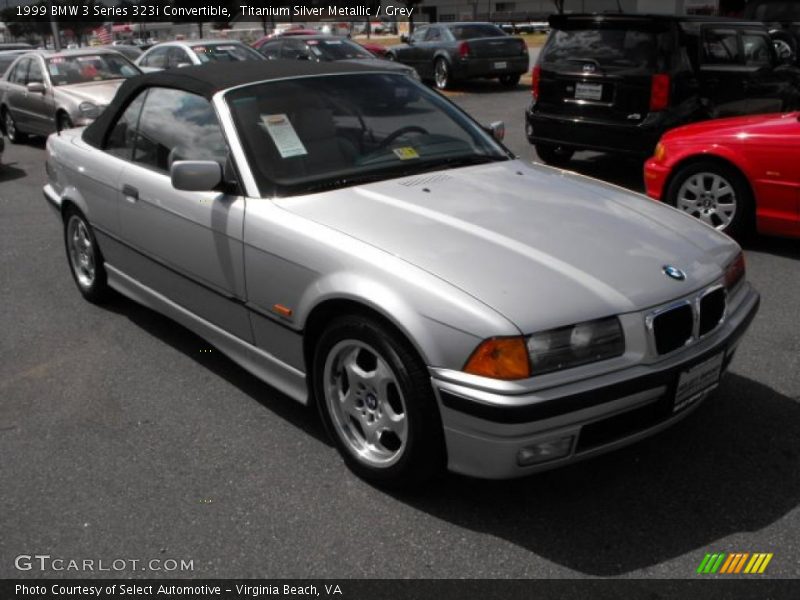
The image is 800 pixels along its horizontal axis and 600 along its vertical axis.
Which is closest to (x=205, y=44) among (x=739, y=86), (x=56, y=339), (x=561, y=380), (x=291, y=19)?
(x=739, y=86)

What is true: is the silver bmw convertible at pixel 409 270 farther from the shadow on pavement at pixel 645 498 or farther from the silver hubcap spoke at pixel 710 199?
the silver hubcap spoke at pixel 710 199

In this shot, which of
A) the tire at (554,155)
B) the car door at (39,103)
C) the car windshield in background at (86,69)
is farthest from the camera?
the car windshield in background at (86,69)

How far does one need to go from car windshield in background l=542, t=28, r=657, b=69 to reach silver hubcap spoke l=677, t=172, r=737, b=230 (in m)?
1.70

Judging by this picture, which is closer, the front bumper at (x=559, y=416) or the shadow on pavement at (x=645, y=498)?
the front bumper at (x=559, y=416)

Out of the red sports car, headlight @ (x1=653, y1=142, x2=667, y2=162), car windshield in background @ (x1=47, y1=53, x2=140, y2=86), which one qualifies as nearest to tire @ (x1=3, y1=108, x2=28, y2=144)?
car windshield in background @ (x1=47, y1=53, x2=140, y2=86)

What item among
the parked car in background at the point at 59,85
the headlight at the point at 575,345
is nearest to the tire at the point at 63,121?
the parked car in background at the point at 59,85

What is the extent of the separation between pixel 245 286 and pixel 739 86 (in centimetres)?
613

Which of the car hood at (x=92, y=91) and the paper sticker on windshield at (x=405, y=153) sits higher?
the paper sticker on windshield at (x=405, y=153)

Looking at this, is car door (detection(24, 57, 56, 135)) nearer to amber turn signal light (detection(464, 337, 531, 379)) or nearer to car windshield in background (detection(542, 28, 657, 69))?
car windshield in background (detection(542, 28, 657, 69))

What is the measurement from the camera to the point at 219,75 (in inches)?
160

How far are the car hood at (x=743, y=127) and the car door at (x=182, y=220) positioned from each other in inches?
155

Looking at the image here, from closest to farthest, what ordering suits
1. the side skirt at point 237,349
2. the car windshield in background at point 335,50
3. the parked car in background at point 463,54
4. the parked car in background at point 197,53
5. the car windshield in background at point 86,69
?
1. the side skirt at point 237,349
2. the car windshield in background at point 86,69
3. the parked car in background at point 197,53
4. the car windshield in background at point 335,50
5. the parked car in background at point 463,54

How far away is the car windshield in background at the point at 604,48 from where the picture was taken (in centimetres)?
745

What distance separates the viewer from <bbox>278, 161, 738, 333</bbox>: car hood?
2.76m
